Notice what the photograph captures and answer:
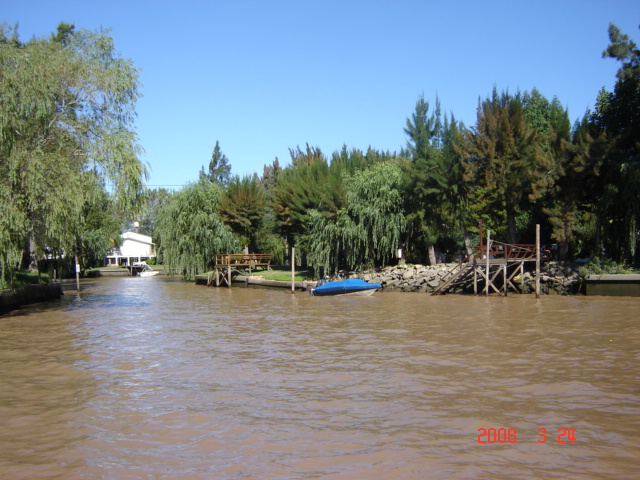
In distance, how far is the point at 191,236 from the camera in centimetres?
5391

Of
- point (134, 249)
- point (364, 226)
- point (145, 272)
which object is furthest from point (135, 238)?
point (364, 226)

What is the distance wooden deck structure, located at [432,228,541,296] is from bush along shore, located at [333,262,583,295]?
1.66ft

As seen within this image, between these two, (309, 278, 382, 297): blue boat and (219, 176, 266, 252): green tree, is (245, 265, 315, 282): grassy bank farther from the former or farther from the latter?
(309, 278, 382, 297): blue boat

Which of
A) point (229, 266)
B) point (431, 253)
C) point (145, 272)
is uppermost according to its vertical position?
point (431, 253)

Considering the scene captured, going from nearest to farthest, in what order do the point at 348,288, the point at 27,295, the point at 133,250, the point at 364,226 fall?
the point at 27,295 → the point at 348,288 → the point at 364,226 → the point at 133,250

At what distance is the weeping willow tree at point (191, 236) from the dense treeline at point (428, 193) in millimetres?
110

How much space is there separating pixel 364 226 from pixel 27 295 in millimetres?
22412

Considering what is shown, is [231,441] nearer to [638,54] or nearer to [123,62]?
[123,62]

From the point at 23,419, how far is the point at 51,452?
6.25 feet

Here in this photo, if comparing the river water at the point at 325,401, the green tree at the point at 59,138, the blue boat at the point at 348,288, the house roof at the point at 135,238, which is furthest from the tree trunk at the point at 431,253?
the house roof at the point at 135,238

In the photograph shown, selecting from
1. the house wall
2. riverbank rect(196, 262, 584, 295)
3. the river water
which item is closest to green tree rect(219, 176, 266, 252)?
riverbank rect(196, 262, 584, 295)

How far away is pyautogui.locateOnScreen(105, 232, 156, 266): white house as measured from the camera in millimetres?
97875

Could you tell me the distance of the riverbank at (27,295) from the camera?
26.3 meters

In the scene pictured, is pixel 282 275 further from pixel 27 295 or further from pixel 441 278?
pixel 27 295
